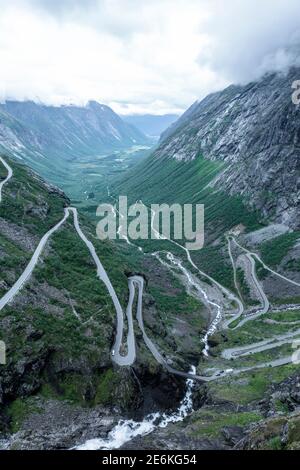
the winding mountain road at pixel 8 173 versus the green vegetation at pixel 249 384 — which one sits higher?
the winding mountain road at pixel 8 173

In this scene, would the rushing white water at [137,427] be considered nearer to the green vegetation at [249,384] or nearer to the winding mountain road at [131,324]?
the green vegetation at [249,384]

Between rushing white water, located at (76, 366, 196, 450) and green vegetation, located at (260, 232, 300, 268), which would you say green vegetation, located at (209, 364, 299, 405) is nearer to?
rushing white water, located at (76, 366, 196, 450)

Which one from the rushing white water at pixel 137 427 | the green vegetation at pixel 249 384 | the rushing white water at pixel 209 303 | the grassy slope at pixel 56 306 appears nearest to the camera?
the rushing white water at pixel 137 427

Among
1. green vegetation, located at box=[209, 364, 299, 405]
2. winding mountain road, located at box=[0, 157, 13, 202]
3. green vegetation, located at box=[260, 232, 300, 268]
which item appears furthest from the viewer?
green vegetation, located at box=[260, 232, 300, 268]

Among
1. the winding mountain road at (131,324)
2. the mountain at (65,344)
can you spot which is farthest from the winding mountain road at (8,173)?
the mountain at (65,344)

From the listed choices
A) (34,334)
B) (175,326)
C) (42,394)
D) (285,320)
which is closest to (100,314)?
(34,334)

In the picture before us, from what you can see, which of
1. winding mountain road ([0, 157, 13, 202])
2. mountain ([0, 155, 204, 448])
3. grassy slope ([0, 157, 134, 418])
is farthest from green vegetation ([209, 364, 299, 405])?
winding mountain road ([0, 157, 13, 202])

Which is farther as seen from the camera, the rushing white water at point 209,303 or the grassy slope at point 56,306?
the rushing white water at point 209,303

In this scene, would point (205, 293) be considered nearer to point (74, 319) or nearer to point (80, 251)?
point (80, 251)
